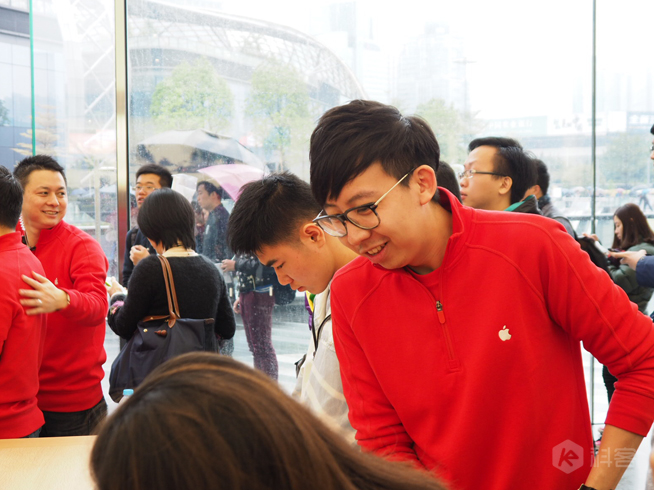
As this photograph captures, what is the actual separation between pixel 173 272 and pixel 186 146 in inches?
63.7

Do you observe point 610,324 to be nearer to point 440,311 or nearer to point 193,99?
point 440,311

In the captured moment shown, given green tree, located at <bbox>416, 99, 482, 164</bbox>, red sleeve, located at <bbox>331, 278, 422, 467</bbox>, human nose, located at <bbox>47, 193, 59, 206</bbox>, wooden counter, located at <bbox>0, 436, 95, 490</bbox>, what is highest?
green tree, located at <bbox>416, 99, 482, 164</bbox>

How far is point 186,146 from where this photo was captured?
3.77 meters

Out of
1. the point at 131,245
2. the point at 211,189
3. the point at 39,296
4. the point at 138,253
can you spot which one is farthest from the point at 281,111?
the point at 39,296

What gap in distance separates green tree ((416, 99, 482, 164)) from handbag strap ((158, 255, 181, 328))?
210 centimetres

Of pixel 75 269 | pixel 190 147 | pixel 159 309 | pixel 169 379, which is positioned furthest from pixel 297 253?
pixel 190 147

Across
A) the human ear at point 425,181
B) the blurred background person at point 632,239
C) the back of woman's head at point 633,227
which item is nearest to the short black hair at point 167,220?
the human ear at point 425,181

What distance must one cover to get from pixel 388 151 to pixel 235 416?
66cm

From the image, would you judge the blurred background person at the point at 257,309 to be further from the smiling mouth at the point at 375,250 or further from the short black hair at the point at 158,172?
the smiling mouth at the point at 375,250

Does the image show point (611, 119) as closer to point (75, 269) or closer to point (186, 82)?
point (186, 82)

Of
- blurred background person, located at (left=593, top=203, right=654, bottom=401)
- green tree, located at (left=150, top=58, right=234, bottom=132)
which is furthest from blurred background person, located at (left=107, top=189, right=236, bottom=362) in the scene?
blurred background person, located at (left=593, top=203, right=654, bottom=401)

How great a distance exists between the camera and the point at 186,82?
12.2 feet

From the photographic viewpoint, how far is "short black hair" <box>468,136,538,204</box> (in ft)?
8.01

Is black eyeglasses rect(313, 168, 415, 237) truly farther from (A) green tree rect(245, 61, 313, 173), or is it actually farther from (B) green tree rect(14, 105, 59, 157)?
(B) green tree rect(14, 105, 59, 157)
